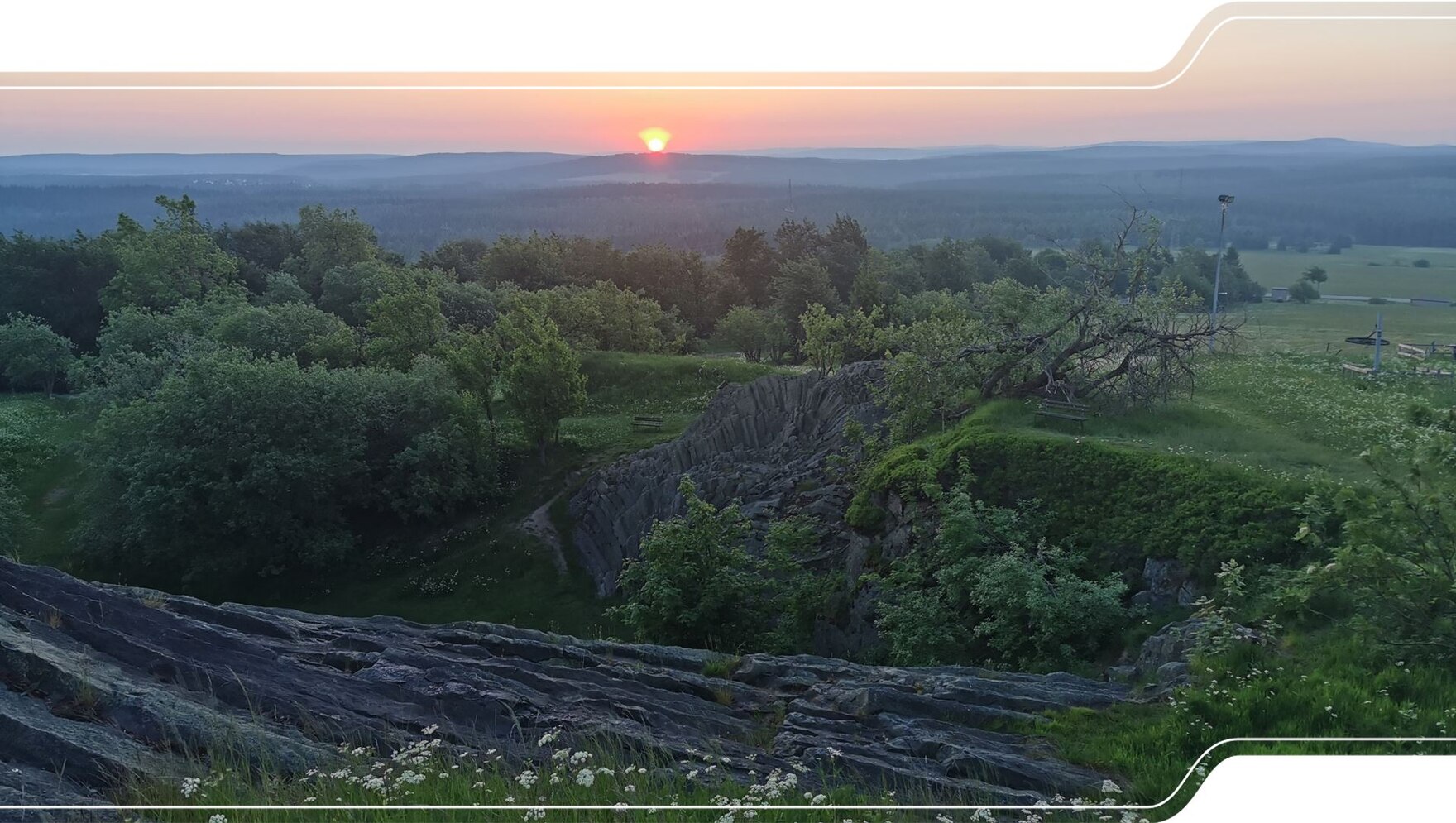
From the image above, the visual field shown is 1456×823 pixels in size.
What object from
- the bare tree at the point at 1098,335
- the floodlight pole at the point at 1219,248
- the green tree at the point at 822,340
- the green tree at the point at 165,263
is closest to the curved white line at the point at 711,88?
the floodlight pole at the point at 1219,248

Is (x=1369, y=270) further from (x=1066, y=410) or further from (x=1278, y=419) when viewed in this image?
(x=1066, y=410)

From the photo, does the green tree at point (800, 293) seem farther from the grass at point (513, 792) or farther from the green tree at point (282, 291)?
the grass at point (513, 792)

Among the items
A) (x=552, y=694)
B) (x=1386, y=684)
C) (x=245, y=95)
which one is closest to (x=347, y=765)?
(x=552, y=694)

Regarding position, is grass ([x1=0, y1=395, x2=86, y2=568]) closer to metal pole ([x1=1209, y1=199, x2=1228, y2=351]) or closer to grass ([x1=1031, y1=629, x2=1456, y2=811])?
grass ([x1=1031, y1=629, x2=1456, y2=811])

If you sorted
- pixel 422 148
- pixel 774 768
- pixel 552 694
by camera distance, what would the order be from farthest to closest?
pixel 552 694 → pixel 422 148 → pixel 774 768

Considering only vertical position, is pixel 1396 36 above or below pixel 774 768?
above

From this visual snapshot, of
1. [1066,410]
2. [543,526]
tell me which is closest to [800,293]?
[1066,410]

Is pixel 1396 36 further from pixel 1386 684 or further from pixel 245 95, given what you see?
pixel 245 95
